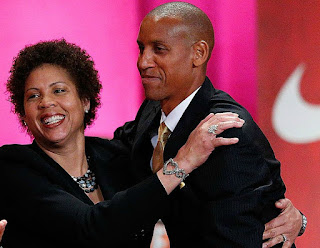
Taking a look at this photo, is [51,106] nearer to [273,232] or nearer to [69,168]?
[69,168]

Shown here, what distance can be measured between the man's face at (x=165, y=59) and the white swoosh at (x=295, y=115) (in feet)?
3.92

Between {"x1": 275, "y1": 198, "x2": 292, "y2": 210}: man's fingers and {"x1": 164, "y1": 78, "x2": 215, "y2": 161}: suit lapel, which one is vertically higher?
{"x1": 164, "y1": 78, "x2": 215, "y2": 161}: suit lapel

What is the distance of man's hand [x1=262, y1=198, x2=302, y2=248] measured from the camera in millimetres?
2043

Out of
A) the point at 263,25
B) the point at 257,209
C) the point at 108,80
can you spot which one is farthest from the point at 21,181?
the point at 263,25

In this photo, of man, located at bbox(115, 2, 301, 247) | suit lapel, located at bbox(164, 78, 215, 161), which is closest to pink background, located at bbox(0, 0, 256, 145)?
man, located at bbox(115, 2, 301, 247)

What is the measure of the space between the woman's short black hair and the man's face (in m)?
0.33

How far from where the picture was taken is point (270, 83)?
10.6ft

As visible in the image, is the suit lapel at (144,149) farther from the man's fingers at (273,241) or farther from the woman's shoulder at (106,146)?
the man's fingers at (273,241)

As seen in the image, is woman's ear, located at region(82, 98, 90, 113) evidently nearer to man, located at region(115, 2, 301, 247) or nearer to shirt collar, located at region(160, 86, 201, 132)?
man, located at region(115, 2, 301, 247)

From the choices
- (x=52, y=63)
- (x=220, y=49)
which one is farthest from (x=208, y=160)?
(x=220, y=49)

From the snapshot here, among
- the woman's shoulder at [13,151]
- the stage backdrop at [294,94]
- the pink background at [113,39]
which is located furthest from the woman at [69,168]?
the stage backdrop at [294,94]

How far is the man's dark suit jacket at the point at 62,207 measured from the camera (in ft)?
6.41

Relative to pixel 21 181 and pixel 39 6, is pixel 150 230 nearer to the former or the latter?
pixel 21 181

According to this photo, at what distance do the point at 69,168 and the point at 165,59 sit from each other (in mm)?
514
